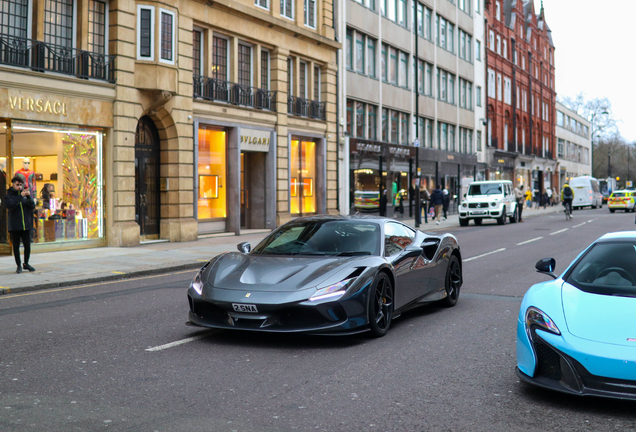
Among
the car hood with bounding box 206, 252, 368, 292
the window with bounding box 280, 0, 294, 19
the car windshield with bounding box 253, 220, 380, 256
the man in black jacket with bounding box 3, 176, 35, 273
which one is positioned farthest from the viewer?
the window with bounding box 280, 0, 294, 19

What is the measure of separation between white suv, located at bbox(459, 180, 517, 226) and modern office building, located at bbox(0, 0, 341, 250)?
6.81 meters

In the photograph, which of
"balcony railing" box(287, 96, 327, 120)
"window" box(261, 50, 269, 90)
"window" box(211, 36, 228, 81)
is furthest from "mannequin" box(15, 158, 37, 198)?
"balcony railing" box(287, 96, 327, 120)

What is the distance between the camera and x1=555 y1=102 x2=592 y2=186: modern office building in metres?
93.1

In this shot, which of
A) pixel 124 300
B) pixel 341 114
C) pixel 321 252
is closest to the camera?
pixel 321 252

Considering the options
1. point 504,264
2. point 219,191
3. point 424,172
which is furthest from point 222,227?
point 424,172

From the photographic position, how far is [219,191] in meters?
25.8

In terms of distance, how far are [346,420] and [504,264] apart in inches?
438

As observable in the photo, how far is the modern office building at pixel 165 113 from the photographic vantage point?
18.4 m

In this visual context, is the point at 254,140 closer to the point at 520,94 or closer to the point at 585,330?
the point at 585,330

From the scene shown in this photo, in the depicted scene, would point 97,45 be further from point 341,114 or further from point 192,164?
point 341,114

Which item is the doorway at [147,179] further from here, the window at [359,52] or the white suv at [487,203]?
the white suv at [487,203]

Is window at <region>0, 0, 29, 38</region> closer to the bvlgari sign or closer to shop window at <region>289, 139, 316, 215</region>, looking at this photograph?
the bvlgari sign

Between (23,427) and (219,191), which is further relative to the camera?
(219,191)

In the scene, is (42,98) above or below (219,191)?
above
